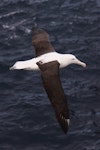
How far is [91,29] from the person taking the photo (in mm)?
30484

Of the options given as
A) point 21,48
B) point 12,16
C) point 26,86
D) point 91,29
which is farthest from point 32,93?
point 12,16

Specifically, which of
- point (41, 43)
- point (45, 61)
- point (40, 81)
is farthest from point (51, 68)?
point (40, 81)

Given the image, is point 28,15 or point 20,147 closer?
point 20,147

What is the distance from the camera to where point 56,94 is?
15008 millimetres

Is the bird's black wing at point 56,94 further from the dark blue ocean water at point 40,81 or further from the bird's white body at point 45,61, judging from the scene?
the dark blue ocean water at point 40,81

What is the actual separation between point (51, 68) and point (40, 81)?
33.2ft

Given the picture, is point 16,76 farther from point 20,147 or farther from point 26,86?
point 20,147

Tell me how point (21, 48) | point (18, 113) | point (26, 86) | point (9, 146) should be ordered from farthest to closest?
point (21, 48) → point (26, 86) → point (18, 113) → point (9, 146)

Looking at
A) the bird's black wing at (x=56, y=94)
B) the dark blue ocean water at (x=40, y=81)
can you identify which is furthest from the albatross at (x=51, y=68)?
the dark blue ocean water at (x=40, y=81)

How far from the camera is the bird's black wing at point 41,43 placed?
718 inches

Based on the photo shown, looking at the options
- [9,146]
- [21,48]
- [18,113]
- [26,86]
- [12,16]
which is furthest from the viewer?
[12,16]

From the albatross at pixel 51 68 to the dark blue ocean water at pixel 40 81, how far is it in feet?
17.7

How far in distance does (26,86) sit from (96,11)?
968cm

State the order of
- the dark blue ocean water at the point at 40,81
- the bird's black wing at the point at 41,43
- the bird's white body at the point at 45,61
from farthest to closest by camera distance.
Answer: the dark blue ocean water at the point at 40,81, the bird's black wing at the point at 41,43, the bird's white body at the point at 45,61
